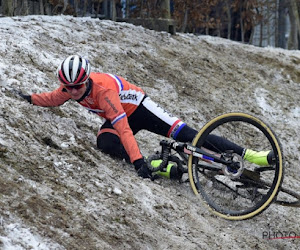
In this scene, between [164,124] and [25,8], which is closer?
[164,124]

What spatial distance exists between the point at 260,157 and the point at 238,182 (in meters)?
0.42

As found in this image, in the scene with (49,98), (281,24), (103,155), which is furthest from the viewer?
(281,24)

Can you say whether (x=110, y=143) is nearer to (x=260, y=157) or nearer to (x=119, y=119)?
(x=119, y=119)

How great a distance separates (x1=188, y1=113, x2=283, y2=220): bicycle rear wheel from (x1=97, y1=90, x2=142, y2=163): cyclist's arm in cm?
73

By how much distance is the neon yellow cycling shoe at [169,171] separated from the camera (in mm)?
7109

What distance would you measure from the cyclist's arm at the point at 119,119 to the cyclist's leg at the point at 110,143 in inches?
9.6

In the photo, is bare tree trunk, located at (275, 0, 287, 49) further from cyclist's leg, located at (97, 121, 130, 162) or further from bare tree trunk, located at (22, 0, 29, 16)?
cyclist's leg, located at (97, 121, 130, 162)

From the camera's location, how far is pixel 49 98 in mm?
7055

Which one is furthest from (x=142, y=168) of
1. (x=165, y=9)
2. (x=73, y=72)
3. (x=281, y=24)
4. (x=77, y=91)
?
(x=281, y=24)

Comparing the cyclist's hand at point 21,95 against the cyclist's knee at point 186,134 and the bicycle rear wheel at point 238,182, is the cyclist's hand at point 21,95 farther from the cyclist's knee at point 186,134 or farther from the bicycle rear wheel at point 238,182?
the bicycle rear wheel at point 238,182

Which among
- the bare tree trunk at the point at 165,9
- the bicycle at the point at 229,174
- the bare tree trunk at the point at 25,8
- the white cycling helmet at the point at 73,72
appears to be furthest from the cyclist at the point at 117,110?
the bare tree trunk at the point at 165,9

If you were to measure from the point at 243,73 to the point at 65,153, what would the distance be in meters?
6.89

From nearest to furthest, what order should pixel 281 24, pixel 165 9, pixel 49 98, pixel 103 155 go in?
1. pixel 103 155
2. pixel 49 98
3. pixel 165 9
4. pixel 281 24

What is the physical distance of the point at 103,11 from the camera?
50.4 feet
